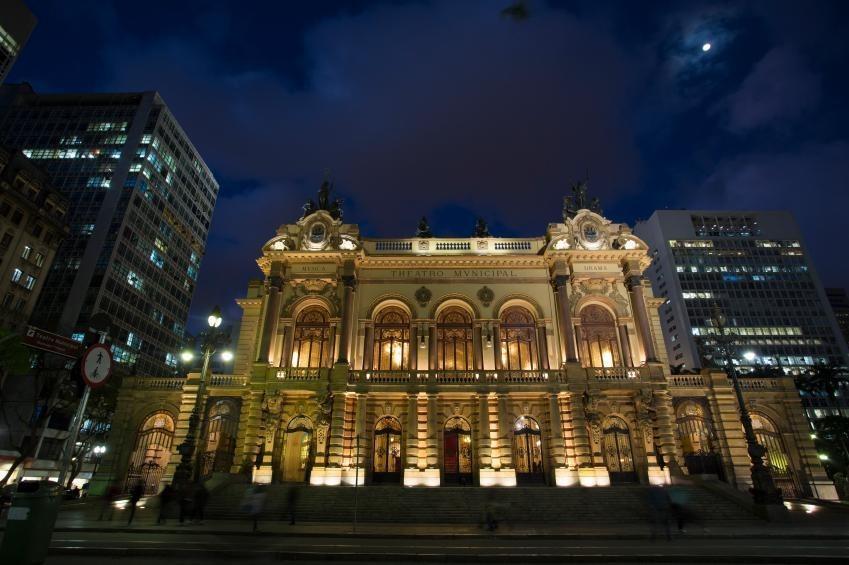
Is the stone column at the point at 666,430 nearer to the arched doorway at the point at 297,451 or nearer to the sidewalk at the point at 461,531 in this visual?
the sidewalk at the point at 461,531

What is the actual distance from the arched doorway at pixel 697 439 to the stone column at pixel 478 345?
41.6 feet

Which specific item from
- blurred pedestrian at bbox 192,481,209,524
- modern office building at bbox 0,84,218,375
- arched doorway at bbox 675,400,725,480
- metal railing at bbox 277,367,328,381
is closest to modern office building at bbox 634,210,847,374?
arched doorway at bbox 675,400,725,480

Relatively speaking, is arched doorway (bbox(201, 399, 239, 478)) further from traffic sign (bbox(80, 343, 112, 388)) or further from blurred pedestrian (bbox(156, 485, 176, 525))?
traffic sign (bbox(80, 343, 112, 388))

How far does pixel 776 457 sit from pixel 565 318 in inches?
626

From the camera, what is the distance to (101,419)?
109ft

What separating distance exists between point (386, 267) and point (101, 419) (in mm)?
23483

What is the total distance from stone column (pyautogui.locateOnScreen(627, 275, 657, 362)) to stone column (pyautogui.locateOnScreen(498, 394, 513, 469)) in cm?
955

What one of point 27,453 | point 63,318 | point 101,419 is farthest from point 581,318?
point 63,318

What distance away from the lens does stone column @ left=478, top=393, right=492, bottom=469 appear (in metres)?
27.0

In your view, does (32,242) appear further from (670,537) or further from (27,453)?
(670,537)

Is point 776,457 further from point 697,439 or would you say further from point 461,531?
point 461,531

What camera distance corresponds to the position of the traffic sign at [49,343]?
378 inches

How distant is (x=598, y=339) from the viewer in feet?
102

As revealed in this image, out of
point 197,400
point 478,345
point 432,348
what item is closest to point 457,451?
point 432,348
